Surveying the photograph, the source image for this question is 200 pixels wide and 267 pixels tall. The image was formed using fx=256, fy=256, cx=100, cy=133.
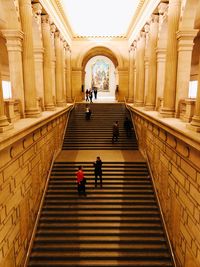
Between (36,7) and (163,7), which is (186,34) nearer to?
(163,7)

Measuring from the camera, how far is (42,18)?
12539 millimetres

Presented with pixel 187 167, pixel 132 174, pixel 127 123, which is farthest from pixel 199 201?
pixel 127 123

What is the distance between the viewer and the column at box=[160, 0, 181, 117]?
898cm

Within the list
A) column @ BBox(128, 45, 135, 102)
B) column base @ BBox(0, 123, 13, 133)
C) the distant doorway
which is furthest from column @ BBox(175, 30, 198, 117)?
the distant doorway

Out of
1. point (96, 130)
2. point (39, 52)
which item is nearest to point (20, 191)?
point (39, 52)

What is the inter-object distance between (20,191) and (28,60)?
193 inches

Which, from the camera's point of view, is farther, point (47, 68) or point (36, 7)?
point (47, 68)

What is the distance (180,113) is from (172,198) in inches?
126

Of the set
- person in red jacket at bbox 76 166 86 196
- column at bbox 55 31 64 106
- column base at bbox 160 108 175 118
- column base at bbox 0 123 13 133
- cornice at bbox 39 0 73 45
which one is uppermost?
cornice at bbox 39 0 73 45

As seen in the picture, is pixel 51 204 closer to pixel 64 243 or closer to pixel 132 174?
pixel 64 243

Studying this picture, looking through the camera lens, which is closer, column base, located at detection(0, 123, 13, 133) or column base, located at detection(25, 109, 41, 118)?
column base, located at detection(0, 123, 13, 133)

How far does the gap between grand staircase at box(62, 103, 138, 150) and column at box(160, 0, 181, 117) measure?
5.25m

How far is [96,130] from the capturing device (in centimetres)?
1603

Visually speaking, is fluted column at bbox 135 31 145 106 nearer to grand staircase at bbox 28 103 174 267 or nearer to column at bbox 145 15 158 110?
column at bbox 145 15 158 110
